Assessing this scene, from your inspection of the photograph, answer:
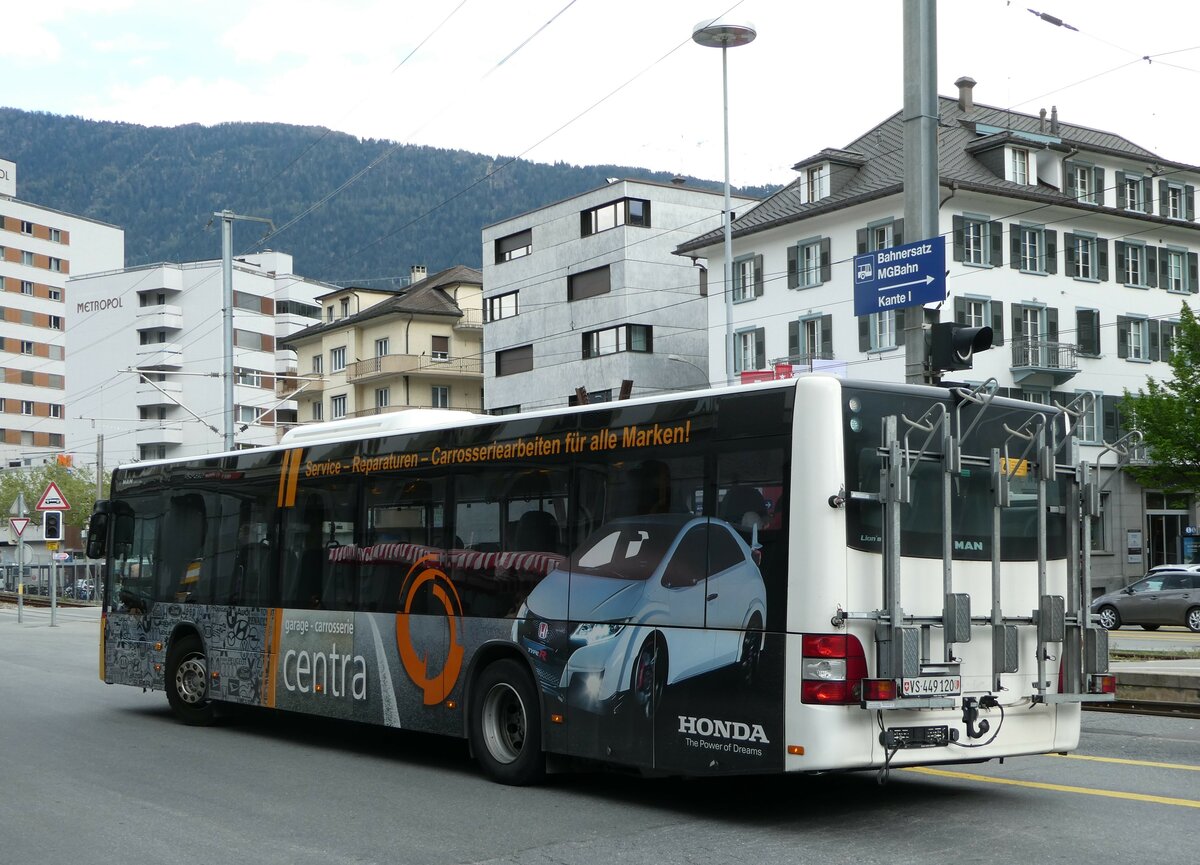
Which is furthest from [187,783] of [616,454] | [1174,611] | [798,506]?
[1174,611]

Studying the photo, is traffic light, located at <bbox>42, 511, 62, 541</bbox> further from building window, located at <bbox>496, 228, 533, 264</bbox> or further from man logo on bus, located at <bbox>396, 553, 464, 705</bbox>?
building window, located at <bbox>496, 228, 533, 264</bbox>

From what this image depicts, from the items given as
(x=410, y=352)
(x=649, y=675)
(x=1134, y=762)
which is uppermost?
(x=410, y=352)

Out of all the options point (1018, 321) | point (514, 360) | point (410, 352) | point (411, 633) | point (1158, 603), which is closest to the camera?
point (411, 633)

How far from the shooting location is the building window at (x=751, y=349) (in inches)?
2147

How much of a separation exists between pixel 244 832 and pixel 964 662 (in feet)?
15.0

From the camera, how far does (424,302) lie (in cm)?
7969

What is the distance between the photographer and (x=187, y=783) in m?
11.0

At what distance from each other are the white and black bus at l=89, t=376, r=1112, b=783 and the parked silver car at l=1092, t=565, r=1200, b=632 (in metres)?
25.7

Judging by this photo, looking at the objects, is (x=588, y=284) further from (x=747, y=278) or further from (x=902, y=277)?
(x=902, y=277)

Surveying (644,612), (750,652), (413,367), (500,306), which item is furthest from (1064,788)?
(413,367)

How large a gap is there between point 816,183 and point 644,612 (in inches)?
1813

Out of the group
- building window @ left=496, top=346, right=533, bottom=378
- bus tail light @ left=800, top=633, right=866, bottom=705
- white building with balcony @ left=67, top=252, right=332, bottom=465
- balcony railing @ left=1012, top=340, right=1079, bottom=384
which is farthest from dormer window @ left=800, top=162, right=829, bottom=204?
white building with balcony @ left=67, top=252, right=332, bottom=465

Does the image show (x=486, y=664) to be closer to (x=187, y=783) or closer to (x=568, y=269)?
(x=187, y=783)

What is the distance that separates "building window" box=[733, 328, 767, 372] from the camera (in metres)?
54.5
